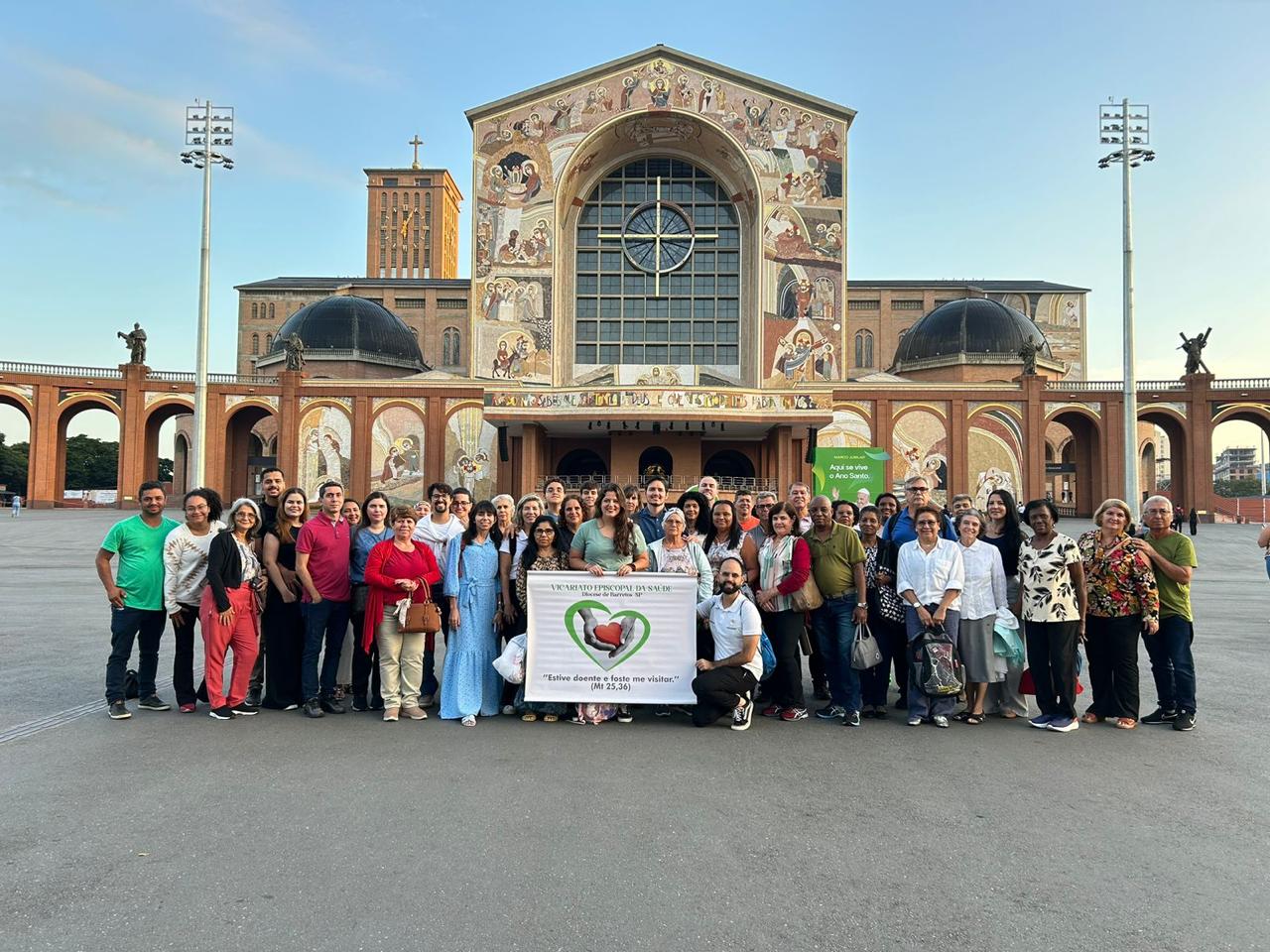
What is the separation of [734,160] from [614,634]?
1239 inches

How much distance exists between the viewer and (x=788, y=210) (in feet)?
111

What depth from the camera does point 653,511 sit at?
286 inches

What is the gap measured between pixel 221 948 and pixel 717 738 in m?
3.59

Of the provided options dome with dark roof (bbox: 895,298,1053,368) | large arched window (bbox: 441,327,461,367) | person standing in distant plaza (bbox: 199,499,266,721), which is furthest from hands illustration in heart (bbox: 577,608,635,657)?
large arched window (bbox: 441,327,461,367)

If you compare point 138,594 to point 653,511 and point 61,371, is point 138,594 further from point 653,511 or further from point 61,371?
point 61,371

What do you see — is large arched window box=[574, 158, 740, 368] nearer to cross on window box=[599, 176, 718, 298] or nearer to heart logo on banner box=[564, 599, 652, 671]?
cross on window box=[599, 176, 718, 298]

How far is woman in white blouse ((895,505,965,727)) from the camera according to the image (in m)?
6.44

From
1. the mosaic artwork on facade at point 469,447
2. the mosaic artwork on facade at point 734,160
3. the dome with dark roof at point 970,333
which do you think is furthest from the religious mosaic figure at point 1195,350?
the mosaic artwork on facade at point 469,447

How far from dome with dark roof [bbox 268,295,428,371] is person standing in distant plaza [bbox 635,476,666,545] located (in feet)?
134

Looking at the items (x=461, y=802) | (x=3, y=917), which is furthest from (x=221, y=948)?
(x=461, y=802)

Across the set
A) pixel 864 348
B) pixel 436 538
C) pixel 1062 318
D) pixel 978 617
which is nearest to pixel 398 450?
pixel 436 538

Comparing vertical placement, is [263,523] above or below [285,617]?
above

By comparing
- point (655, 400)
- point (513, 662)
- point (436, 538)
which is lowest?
point (513, 662)

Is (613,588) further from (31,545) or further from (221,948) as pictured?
(31,545)
